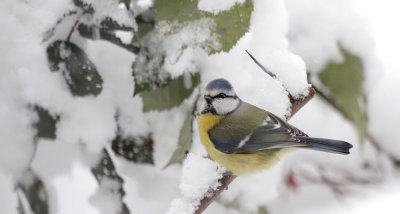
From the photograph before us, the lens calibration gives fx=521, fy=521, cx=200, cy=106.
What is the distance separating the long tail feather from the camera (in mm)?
1073

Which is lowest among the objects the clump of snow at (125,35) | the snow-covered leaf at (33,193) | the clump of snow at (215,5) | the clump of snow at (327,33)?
the snow-covered leaf at (33,193)

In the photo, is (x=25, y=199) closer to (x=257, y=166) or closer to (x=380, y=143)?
(x=257, y=166)

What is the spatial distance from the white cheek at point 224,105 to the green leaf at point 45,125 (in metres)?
0.35

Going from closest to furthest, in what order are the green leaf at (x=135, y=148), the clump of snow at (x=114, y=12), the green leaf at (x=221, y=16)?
the green leaf at (x=221, y=16)
the clump of snow at (x=114, y=12)
the green leaf at (x=135, y=148)

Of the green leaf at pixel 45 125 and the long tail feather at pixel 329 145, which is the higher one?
the long tail feather at pixel 329 145

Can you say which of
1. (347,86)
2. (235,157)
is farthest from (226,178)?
(347,86)

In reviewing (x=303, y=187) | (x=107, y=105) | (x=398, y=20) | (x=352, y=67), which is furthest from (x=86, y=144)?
(x=398, y=20)

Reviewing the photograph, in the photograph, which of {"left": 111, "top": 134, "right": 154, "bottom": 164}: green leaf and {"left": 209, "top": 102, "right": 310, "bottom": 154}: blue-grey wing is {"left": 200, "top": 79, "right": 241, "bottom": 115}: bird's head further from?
{"left": 111, "top": 134, "right": 154, "bottom": 164}: green leaf

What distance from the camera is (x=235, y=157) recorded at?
116 cm

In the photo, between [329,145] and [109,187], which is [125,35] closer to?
[109,187]

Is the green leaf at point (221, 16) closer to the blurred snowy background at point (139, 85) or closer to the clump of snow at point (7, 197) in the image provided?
the blurred snowy background at point (139, 85)

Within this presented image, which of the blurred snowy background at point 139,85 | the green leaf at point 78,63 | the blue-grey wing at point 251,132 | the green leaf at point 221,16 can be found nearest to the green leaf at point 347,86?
the blurred snowy background at point 139,85

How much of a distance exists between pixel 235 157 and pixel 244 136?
74 mm

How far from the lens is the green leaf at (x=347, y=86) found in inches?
42.4
